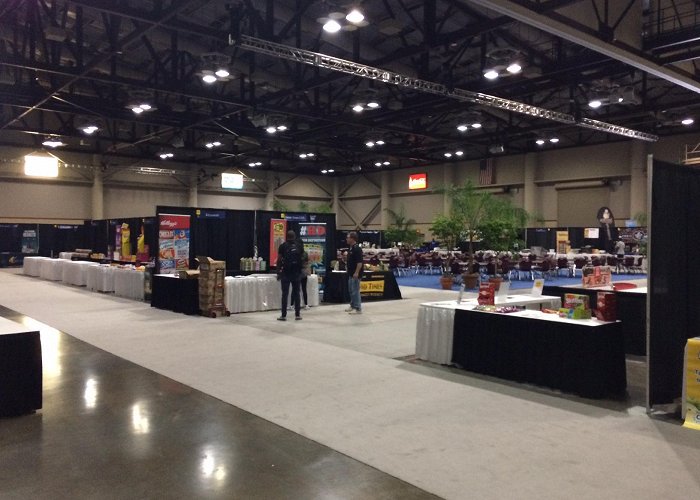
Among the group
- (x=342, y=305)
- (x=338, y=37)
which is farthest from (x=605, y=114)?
(x=342, y=305)

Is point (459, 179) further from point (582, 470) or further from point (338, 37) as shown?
point (582, 470)

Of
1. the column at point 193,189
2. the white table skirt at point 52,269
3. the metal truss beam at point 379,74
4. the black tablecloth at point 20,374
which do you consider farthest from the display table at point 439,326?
the column at point 193,189

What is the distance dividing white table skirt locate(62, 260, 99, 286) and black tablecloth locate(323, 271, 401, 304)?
6.96m

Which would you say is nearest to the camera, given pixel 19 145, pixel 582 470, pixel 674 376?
pixel 582 470

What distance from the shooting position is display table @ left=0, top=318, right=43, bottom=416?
428 cm

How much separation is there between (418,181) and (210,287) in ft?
74.0

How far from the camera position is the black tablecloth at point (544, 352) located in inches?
191

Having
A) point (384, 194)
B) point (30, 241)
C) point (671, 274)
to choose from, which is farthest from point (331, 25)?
point (384, 194)

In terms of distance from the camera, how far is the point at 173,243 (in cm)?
1121

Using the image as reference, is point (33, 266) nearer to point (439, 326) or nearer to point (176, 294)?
point (176, 294)

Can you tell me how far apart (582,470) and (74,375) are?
4.83m

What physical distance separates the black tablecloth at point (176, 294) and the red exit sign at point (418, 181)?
2154 centimetres

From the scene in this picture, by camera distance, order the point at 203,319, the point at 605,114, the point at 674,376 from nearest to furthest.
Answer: the point at 674,376 < the point at 203,319 < the point at 605,114

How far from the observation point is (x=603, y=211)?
2328cm
